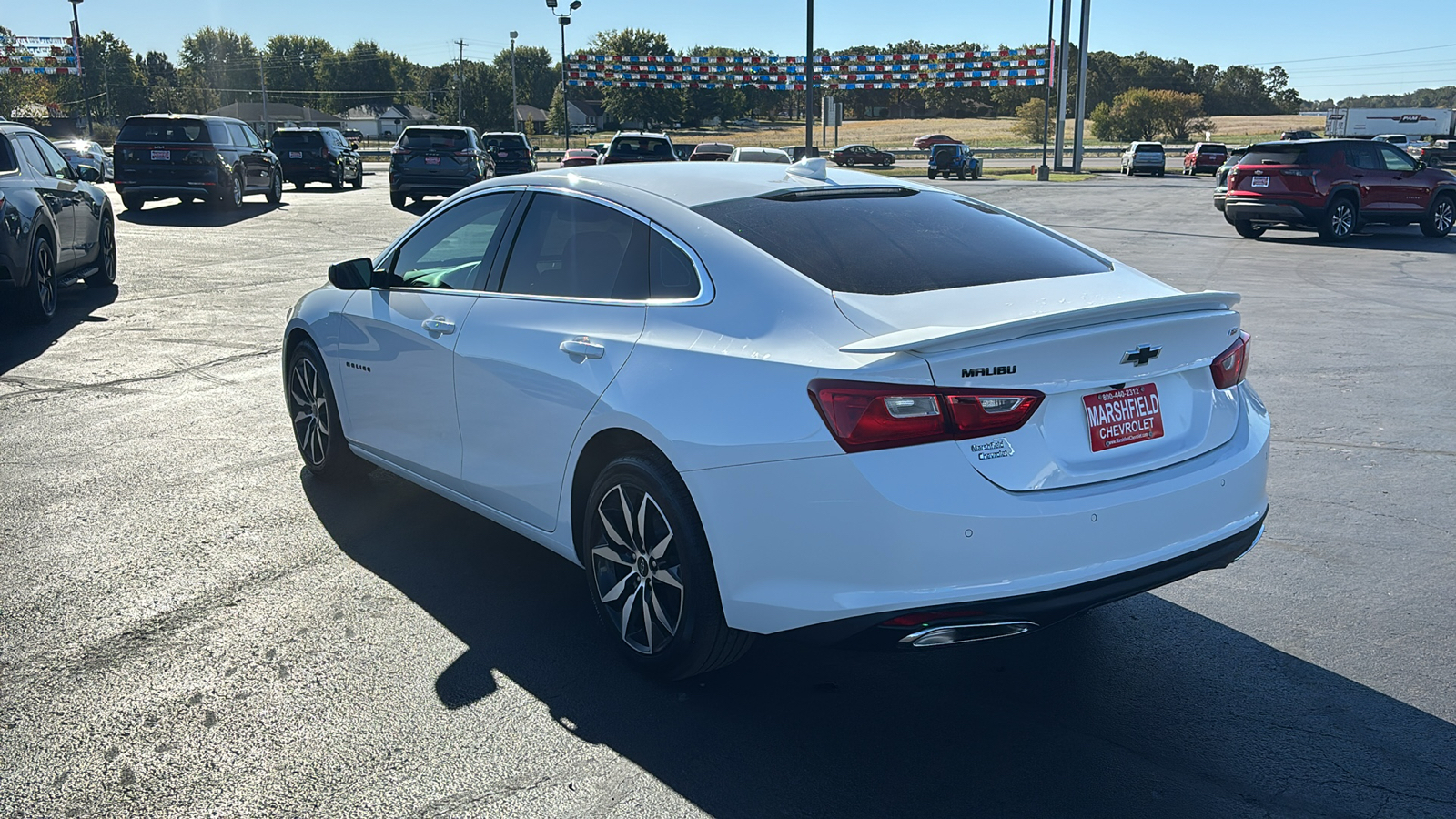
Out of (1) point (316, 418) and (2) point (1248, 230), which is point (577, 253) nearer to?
(1) point (316, 418)

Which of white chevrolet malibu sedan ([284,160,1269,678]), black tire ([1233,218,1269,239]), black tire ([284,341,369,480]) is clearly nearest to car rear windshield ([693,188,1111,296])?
white chevrolet malibu sedan ([284,160,1269,678])

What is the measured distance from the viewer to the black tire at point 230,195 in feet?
76.4

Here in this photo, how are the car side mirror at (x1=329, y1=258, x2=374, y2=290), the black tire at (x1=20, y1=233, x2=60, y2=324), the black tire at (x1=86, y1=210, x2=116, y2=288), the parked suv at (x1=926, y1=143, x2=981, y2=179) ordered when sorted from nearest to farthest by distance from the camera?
the car side mirror at (x1=329, y1=258, x2=374, y2=290) → the black tire at (x1=20, y1=233, x2=60, y2=324) → the black tire at (x1=86, y1=210, x2=116, y2=288) → the parked suv at (x1=926, y1=143, x2=981, y2=179)

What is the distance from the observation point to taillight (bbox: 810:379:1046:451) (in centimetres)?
309

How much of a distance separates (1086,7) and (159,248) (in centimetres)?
Result: 3781

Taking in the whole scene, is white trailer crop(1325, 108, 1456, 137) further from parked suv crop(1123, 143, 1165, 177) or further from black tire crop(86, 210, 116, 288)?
black tire crop(86, 210, 116, 288)

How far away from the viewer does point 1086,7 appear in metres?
45.6

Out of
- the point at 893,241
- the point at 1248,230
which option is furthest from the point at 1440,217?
the point at 893,241

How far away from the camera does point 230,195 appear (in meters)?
23.6

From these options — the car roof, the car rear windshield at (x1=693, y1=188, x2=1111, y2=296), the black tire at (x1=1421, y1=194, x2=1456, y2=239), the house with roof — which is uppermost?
the house with roof

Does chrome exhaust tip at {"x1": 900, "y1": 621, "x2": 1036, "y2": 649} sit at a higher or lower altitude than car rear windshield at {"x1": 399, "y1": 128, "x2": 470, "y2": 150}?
lower

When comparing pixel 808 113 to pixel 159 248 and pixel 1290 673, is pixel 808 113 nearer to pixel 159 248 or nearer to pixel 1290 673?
pixel 159 248

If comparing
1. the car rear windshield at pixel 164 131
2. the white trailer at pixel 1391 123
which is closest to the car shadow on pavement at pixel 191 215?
the car rear windshield at pixel 164 131

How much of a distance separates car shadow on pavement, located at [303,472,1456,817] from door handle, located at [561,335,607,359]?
102 centimetres
